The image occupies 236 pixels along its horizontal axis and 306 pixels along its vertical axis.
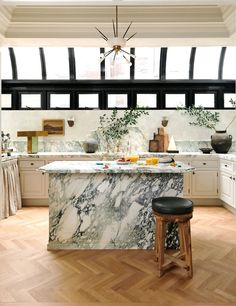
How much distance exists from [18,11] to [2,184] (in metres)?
2.71

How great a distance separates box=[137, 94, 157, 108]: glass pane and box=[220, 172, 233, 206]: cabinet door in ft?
6.87

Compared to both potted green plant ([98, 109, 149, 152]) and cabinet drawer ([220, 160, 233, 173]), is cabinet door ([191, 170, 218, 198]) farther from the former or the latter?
potted green plant ([98, 109, 149, 152])

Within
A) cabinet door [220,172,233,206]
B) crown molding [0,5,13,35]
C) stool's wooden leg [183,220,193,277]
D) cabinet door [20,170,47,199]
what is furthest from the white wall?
stool's wooden leg [183,220,193,277]

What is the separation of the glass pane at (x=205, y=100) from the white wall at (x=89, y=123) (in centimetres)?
45

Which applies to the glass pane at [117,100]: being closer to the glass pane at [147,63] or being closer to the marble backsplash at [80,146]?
the glass pane at [147,63]

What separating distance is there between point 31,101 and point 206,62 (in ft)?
12.4

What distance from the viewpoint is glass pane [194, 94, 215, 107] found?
20.7 ft

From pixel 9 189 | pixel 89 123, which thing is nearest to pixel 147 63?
pixel 89 123

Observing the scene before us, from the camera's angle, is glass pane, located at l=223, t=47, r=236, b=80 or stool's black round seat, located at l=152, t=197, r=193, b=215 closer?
stool's black round seat, located at l=152, t=197, r=193, b=215

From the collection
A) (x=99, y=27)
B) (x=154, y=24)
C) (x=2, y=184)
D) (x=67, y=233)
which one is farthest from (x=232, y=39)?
(x=2, y=184)

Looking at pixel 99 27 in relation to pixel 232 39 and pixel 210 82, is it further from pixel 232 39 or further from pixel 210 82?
pixel 210 82

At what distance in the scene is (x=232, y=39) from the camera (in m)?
4.73

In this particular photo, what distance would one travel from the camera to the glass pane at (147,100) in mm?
6352

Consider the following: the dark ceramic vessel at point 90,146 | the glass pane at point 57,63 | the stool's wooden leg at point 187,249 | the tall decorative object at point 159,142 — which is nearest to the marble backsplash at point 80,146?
the tall decorative object at point 159,142
